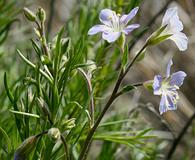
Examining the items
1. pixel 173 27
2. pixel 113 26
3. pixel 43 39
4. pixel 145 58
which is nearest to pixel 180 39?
pixel 173 27

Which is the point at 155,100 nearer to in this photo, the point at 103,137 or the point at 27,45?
the point at 27,45

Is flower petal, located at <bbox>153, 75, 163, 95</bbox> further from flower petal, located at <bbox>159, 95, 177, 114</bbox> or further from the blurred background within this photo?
the blurred background

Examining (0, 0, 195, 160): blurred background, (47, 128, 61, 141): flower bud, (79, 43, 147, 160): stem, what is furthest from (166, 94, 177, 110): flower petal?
(0, 0, 195, 160): blurred background

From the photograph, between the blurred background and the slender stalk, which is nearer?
the slender stalk

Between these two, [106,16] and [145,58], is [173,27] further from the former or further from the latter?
[145,58]

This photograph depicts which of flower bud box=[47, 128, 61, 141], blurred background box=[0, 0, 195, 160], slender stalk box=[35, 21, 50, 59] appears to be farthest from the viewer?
blurred background box=[0, 0, 195, 160]

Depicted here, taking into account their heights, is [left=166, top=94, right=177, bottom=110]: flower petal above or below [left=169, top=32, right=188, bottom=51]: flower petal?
below

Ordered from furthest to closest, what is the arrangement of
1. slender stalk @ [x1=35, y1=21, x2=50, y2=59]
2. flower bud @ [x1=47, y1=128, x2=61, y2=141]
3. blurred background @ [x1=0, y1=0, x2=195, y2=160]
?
blurred background @ [x1=0, y1=0, x2=195, y2=160]
slender stalk @ [x1=35, y1=21, x2=50, y2=59]
flower bud @ [x1=47, y1=128, x2=61, y2=141]

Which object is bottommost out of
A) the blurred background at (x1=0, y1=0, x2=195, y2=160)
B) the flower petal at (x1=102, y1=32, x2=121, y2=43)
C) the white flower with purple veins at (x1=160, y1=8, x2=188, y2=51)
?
the blurred background at (x1=0, y1=0, x2=195, y2=160)
